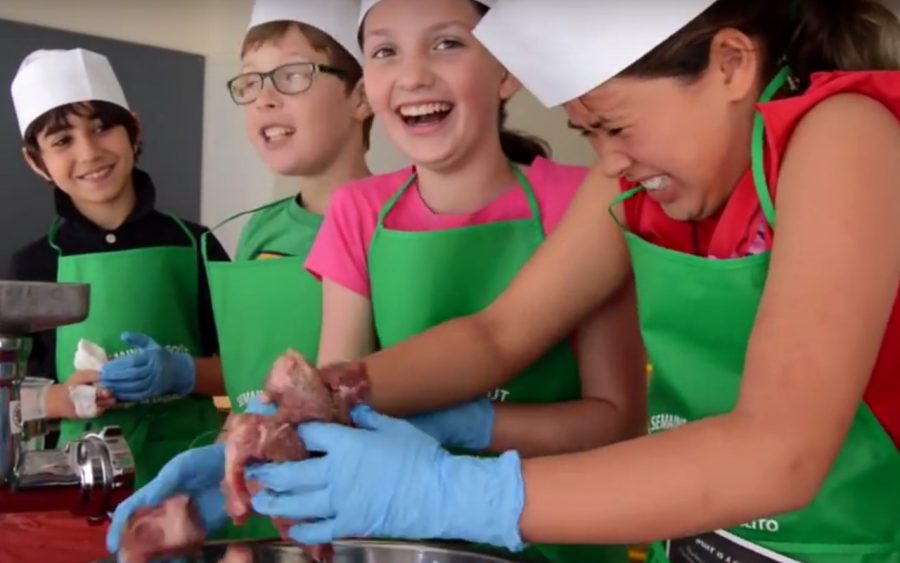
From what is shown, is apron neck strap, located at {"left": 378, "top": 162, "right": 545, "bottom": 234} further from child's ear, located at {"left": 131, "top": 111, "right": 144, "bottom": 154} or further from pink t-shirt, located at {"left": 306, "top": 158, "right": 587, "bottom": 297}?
child's ear, located at {"left": 131, "top": 111, "right": 144, "bottom": 154}

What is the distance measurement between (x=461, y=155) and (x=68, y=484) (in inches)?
18.5

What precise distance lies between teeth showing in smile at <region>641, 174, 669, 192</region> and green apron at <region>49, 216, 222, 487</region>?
0.87m

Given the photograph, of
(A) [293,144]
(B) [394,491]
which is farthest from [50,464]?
(A) [293,144]

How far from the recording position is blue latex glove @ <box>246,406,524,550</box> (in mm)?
554

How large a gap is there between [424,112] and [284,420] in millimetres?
397

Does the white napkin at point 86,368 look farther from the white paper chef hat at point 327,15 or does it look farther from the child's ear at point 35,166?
the white paper chef hat at point 327,15

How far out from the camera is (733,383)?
0.72 metres

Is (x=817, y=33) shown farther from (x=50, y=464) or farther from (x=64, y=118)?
(x=64, y=118)

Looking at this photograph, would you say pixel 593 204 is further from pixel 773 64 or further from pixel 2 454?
pixel 2 454

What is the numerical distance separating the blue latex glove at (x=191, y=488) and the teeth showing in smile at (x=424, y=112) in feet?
1.21

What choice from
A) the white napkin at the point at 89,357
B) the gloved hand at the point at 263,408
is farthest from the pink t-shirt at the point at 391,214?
the white napkin at the point at 89,357

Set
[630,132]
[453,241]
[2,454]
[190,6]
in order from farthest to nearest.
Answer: [190,6]
[453,241]
[2,454]
[630,132]

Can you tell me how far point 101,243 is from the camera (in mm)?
1451

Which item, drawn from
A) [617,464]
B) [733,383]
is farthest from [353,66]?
[617,464]
